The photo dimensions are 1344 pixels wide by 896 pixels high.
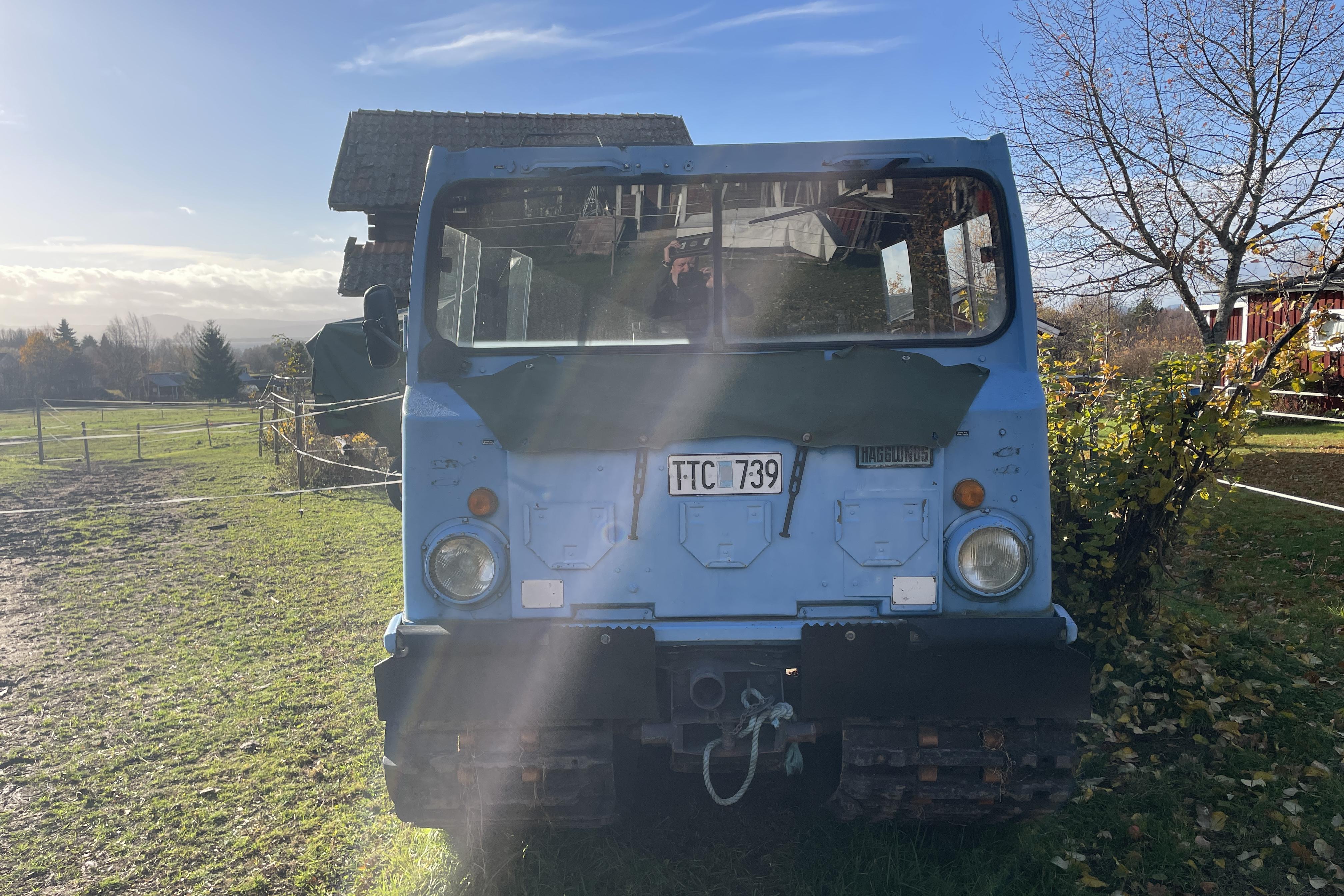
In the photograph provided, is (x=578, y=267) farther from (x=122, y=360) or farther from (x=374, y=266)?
(x=122, y=360)

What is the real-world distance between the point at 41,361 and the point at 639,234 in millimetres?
110423

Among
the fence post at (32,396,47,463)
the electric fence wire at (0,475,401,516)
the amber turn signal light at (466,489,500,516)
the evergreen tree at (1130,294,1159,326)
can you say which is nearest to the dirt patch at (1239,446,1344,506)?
the evergreen tree at (1130,294,1159,326)

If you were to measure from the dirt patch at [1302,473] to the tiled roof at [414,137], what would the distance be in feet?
41.1

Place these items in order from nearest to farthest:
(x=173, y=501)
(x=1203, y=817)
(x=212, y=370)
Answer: (x=1203, y=817), (x=173, y=501), (x=212, y=370)

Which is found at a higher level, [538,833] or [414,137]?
[414,137]

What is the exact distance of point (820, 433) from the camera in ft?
10.6

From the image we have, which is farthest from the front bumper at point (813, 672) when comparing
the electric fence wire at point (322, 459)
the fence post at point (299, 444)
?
the fence post at point (299, 444)

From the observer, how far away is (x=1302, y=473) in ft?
A: 42.9

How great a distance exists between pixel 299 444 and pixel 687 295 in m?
14.3

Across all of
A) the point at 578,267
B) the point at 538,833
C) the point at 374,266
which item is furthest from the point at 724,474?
the point at 374,266

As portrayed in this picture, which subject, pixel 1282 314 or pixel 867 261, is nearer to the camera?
pixel 867 261

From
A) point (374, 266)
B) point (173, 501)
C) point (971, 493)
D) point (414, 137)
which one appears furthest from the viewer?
point (414, 137)

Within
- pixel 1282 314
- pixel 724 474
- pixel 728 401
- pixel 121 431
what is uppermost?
pixel 1282 314

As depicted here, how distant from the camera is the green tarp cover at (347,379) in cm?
1127
